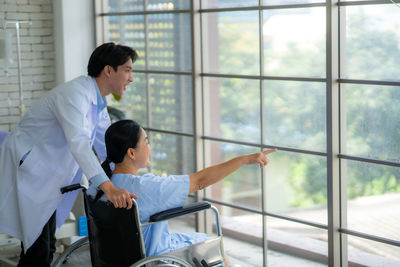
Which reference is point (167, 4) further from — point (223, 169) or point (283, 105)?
point (223, 169)

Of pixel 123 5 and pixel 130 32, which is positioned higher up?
pixel 123 5

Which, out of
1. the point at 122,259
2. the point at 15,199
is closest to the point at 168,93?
Result: the point at 15,199

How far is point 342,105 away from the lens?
3066 millimetres

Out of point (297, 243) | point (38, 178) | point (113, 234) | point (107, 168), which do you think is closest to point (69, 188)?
point (38, 178)

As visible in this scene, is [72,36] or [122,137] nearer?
[122,137]

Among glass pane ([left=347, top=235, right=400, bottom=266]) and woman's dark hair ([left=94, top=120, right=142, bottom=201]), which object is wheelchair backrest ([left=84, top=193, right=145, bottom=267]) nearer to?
woman's dark hair ([left=94, top=120, right=142, bottom=201])

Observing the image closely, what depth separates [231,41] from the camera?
4.66 metres

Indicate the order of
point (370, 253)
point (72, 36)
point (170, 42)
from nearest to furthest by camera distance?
point (370, 253) < point (170, 42) < point (72, 36)

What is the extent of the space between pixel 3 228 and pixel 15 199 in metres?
0.16

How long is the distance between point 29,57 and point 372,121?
267cm

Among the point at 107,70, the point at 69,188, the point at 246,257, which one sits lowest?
Answer: the point at 246,257

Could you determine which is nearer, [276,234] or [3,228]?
[3,228]

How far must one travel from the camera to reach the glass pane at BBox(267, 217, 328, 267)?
3.34 m

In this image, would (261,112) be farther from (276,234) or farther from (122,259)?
(122,259)
